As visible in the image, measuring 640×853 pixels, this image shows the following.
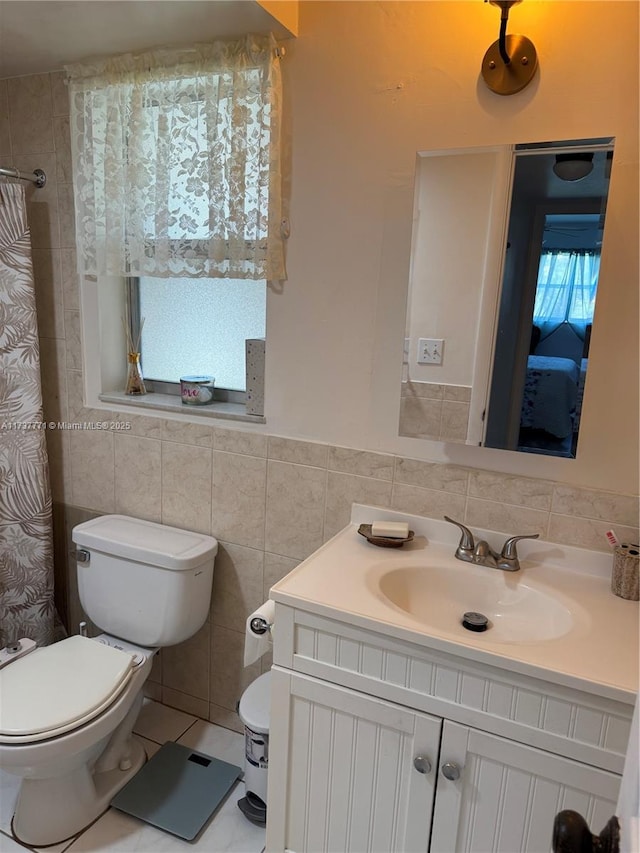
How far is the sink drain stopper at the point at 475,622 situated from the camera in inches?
51.4

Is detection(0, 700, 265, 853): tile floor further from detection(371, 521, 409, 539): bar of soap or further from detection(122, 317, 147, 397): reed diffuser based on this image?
detection(122, 317, 147, 397): reed diffuser

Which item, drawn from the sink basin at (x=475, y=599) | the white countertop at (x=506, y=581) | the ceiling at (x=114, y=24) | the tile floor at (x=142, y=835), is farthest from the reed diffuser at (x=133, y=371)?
the tile floor at (x=142, y=835)

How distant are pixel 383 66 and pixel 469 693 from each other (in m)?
1.46

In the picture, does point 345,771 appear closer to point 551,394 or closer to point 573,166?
point 551,394

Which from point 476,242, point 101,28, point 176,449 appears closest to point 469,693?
point 476,242

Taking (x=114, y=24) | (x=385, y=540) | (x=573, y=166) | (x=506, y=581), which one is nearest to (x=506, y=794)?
(x=506, y=581)

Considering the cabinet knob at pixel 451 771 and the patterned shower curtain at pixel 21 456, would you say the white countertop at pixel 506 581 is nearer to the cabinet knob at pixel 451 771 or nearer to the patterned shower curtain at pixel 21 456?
the cabinet knob at pixel 451 771

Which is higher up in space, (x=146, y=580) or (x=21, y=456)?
(x=21, y=456)

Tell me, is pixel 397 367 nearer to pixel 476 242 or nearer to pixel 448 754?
pixel 476 242

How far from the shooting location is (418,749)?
1.19 metres

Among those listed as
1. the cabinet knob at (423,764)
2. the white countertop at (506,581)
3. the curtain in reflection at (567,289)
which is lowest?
the cabinet knob at (423,764)

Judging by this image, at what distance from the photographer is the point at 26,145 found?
198 centimetres

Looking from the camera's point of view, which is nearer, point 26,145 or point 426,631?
point 426,631

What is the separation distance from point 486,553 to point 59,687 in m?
1.18
